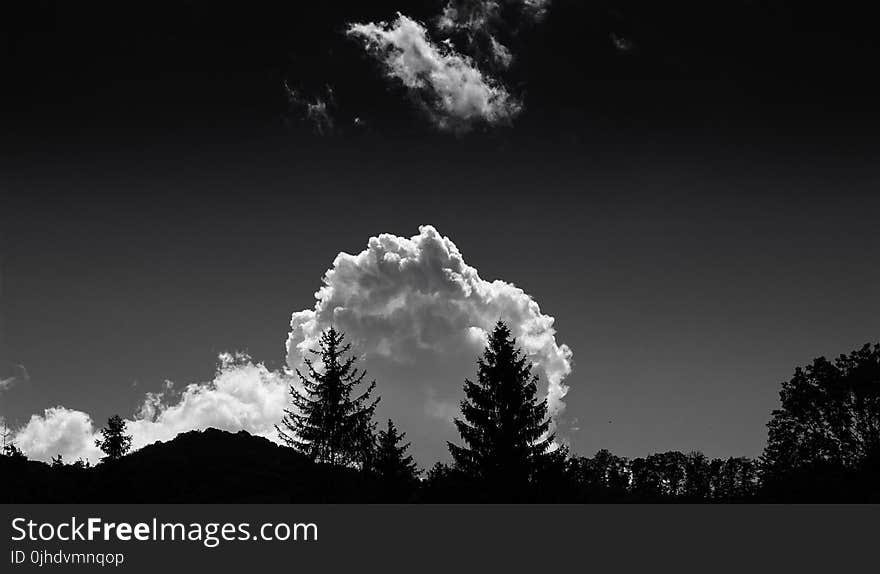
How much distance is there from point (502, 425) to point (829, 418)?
109ft

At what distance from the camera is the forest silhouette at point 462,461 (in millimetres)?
28406

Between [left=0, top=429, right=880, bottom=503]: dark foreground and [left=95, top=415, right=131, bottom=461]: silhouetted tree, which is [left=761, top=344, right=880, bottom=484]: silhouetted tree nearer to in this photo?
[left=0, top=429, right=880, bottom=503]: dark foreground

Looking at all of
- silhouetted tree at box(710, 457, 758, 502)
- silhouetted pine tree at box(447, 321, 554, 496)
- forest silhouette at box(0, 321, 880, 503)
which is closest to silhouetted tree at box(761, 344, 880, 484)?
forest silhouette at box(0, 321, 880, 503)

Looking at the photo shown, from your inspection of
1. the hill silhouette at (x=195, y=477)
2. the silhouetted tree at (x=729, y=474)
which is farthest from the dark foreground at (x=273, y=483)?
the silhouetted tree at (x=729, y=474)

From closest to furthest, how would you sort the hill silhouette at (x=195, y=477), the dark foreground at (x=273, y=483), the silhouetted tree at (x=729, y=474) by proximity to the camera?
the dark foreground at (x=273, y=483) < the hill silhouette at (x=195, y=477) < the silhouetted tree at (x=729, y=474)

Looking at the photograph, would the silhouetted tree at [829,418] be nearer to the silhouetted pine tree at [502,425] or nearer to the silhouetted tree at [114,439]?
the silhouetted pine tree at [502,425]

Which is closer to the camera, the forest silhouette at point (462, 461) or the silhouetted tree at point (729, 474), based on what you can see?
the forest silhouette at point (462, 461)

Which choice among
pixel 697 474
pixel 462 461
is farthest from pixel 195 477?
pixel 697 474

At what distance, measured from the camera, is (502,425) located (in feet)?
96.9

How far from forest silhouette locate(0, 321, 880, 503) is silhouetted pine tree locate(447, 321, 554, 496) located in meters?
0.06

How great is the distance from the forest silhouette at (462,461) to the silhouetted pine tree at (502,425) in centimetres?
→ 6

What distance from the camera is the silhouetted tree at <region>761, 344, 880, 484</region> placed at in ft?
151
